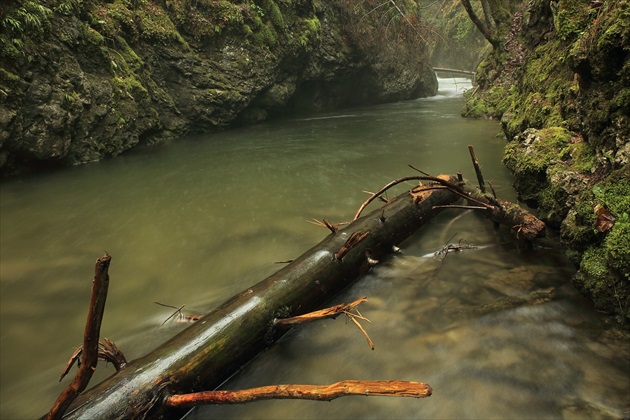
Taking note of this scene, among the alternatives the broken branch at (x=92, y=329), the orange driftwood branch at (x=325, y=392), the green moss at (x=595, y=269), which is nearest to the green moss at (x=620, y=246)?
the green moss at (x=595, y=269)

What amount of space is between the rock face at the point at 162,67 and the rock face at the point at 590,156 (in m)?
9.02

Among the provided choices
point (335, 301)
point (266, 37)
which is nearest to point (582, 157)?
point (335, 301)

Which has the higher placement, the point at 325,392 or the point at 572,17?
the point at 572,17

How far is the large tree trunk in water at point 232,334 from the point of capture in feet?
5.60

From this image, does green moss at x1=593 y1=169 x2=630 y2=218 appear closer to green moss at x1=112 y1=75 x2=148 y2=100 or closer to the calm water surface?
the calm water surface

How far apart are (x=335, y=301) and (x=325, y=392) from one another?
1.62 m

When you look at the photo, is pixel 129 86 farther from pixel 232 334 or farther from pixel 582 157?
pixel 582 157

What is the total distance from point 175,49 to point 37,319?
10.7m

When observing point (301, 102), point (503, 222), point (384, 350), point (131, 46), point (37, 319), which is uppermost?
point (131, 46)

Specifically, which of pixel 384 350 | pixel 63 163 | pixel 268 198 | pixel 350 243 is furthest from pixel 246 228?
pixel 63 163

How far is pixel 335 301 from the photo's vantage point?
287cm

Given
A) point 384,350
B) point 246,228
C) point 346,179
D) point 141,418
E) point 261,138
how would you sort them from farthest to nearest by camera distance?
point 261,138, point 346,179, point 246,228, point 384,350, point 141,418

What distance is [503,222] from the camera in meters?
3.54

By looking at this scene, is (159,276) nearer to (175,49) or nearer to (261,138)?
(261,138)
